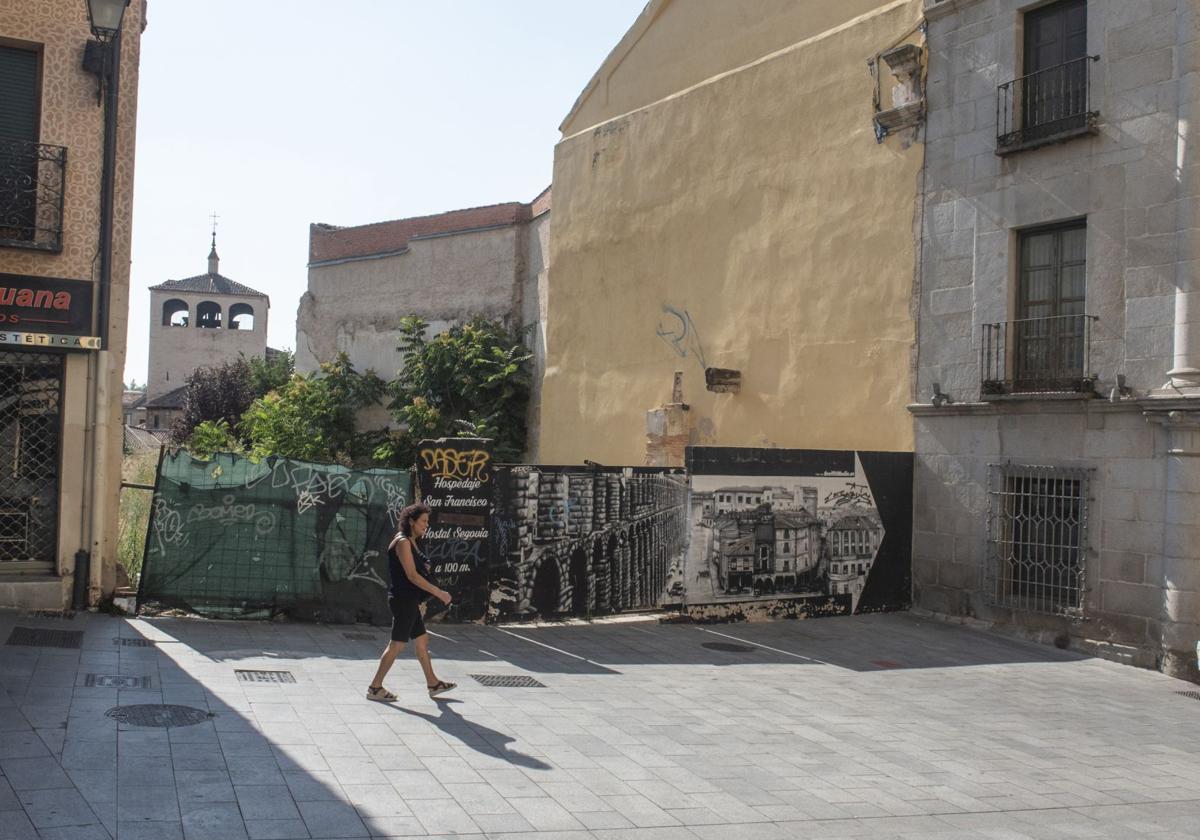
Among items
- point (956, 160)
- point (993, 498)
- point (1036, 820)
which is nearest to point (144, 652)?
point (1036, 820)

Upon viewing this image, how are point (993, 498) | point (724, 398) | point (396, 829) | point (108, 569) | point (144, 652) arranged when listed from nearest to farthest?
point (396, 829)
point (144, 652)
point (108, 569)
point (993, 498)
point (724, 398)

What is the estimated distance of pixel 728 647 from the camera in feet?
40.2

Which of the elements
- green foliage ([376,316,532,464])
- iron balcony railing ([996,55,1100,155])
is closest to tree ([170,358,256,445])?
green foliage ([376,316,532,464])

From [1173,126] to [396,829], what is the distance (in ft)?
35.9

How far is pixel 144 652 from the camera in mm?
9727

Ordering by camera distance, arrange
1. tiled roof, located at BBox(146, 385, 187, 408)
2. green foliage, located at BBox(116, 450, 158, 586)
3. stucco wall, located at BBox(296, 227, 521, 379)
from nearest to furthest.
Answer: green foliage, located at BBox(116, 450, 158, 586)
stucco wall, located at BBox(296, 227, 521, 379)
tiled roof, located at BBox(146, 385, 187, 408)

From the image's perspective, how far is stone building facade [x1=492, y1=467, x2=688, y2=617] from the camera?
12602mm

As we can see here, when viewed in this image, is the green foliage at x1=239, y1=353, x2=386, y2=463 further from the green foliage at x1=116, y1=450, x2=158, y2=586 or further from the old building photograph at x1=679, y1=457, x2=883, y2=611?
the old building photograph at x1=679, y1=457, x2=883, y2=611

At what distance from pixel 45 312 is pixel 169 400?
59.4 metres

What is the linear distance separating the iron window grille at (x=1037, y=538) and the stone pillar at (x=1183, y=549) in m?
1.07

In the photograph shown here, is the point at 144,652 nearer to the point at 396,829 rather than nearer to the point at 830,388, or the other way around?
the point at 396,829

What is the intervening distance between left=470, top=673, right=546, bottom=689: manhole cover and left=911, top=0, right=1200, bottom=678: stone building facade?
265 inches

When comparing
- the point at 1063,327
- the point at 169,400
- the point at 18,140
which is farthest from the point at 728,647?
the point at 169,400

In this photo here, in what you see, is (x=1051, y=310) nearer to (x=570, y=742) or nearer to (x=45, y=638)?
(x=570, y=742)
